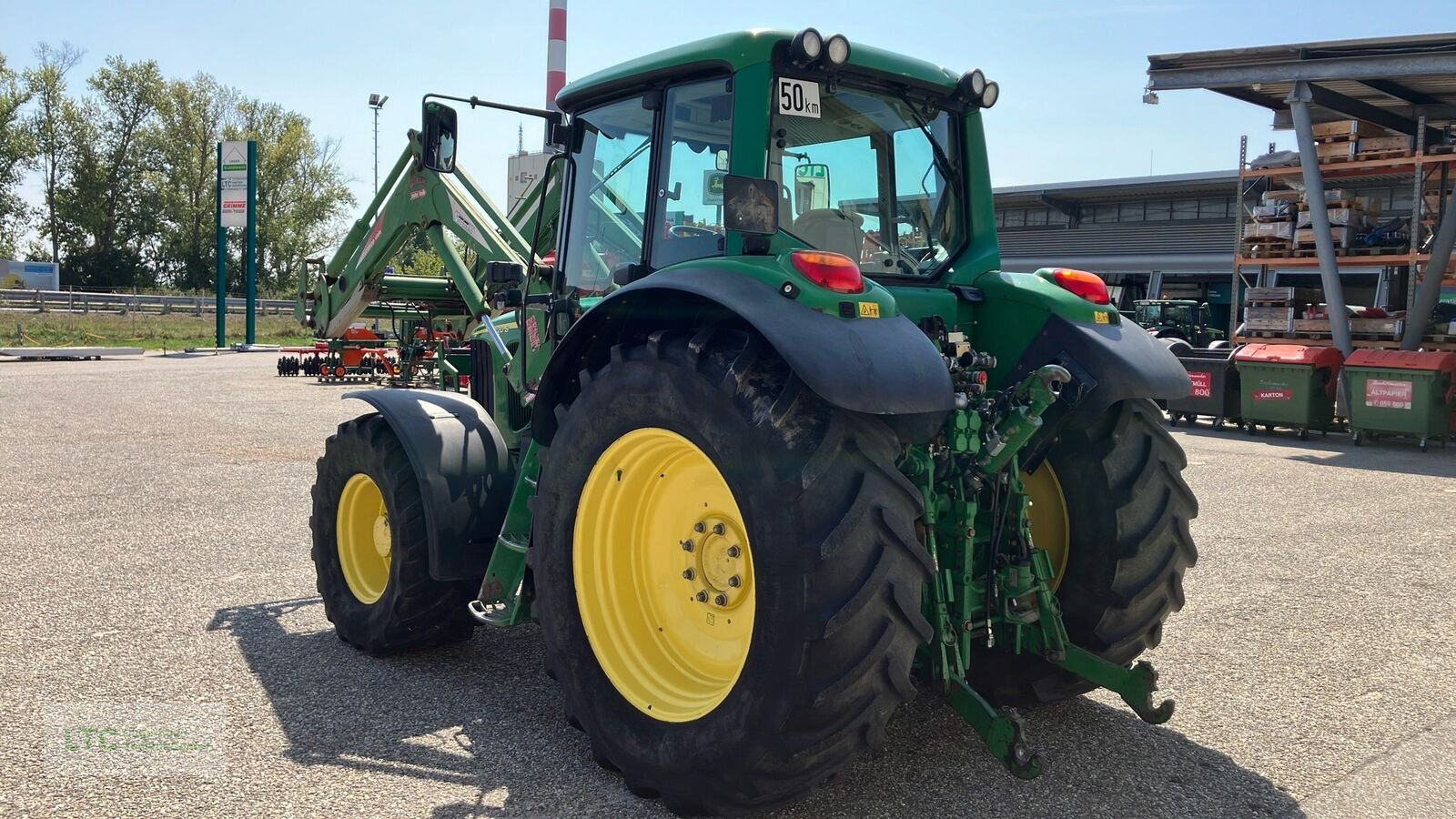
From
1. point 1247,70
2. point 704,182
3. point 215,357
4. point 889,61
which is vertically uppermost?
point 1247,70

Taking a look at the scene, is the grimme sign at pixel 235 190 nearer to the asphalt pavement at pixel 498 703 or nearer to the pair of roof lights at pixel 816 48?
the asphalt pavement at pixel 498 703

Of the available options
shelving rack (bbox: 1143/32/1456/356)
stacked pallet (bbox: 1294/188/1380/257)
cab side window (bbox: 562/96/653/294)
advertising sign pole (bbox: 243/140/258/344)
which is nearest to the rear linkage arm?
cab side window (bbox: 562/96/653/294)

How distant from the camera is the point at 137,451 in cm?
1138

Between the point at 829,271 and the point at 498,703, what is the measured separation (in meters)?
2.20

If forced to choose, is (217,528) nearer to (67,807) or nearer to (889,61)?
(67,807)

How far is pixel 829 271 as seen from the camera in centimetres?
337

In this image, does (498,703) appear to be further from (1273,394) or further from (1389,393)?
(1273,394)

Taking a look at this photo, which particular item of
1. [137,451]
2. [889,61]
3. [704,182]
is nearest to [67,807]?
[704,182]

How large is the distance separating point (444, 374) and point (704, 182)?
529 inches

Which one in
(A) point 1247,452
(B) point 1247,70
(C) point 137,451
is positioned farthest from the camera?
(B) point 1247,70

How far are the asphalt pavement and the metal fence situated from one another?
4149 cm

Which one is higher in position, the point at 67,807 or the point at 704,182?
the point at 704,182

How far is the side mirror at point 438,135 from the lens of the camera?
4789 mm

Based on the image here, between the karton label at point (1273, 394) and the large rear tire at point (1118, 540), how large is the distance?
40.5ft
